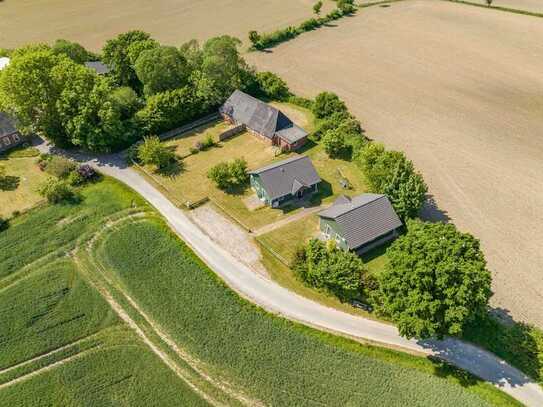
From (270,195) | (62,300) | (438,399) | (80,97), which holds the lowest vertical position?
(438,399)

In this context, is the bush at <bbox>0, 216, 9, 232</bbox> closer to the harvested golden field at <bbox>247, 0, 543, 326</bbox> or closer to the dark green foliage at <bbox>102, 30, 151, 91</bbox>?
the dark green foliage at <bbox>102, 30, 151, 91</bbox>

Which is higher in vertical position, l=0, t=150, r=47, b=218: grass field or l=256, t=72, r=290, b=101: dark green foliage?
l=256, t=72, r=290, b=101: dark green foliage

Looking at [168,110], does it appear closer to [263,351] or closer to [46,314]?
[46,314]

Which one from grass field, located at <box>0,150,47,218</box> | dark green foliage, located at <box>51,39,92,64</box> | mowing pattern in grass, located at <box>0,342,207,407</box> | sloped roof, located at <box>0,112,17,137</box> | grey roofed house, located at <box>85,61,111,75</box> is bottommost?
mowing pattern in grass, located at <box>0,342,207,407</box>

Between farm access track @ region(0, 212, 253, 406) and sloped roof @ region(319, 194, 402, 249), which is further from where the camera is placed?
sloped roof @ region(319, 194, 402, 249)

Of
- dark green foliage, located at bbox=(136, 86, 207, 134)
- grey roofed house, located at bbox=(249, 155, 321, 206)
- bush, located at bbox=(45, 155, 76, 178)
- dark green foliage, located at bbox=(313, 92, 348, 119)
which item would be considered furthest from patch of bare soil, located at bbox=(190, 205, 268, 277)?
dark green foliage, located at bbox=(313, 92, 348, 119)

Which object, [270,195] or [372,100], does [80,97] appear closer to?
[270,195]

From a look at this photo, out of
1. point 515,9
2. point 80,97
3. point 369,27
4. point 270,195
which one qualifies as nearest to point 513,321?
point 270,195

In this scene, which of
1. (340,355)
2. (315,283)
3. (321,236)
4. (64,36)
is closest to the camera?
(340,355)
